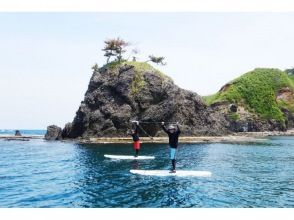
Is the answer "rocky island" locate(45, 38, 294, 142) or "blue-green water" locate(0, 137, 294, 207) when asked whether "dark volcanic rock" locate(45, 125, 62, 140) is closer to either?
"rocky island" locate(45, 38, 294, 142)

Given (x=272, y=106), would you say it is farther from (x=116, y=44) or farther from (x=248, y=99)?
(x=116, y=44)

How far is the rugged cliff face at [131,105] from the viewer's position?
9462cm

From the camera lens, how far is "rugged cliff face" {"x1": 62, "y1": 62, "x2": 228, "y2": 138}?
9462 centimetres

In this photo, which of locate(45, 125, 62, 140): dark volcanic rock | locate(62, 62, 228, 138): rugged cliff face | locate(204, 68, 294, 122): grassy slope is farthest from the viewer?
locate(204, 68, 294, 122): grassy slope

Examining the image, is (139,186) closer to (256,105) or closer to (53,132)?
(53,132)

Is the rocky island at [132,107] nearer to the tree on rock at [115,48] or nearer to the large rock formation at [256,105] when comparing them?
the tree on rock at [115,48]

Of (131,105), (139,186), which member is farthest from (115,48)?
(139,186)

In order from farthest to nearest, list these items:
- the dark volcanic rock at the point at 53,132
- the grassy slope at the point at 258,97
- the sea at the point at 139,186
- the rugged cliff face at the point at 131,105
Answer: the grassy slope at the point at 258,97 → the dark volcanic rock at the point at 53,132 → the rugged cliff face at the point at 131,105 → the sea at the point at 139,186

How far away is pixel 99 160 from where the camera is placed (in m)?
50.3

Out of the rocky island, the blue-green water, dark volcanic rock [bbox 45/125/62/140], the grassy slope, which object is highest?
the grassy slope

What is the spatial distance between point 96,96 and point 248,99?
105m

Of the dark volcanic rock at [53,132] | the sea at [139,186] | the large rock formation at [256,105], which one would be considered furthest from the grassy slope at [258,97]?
the sea at [139,186]

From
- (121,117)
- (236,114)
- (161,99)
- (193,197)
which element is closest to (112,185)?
(193,197)

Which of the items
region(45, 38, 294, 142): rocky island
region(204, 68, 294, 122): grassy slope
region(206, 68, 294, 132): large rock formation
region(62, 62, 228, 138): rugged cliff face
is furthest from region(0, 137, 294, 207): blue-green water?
region(204, 68, 294, 122): grassy slope
